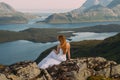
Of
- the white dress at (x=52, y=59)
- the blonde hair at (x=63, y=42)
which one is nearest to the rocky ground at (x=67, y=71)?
the white dress at (x=52, y=59)

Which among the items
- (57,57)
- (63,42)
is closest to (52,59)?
(57,57)

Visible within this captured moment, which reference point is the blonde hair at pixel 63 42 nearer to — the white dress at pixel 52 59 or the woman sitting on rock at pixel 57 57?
the woman sitting on rock at pixel 57 57

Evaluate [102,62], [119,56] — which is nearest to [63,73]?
[102,62]

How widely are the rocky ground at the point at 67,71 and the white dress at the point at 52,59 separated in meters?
0.56

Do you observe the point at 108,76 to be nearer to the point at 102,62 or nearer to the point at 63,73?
the point at 102,62

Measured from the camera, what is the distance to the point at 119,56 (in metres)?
174

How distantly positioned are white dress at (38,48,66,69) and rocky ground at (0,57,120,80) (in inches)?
21.9

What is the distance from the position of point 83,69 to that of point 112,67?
3490 millimetres

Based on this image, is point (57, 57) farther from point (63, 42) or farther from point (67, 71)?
point (67, 71)

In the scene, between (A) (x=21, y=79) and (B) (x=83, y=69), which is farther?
(B) (x=83, y=69)

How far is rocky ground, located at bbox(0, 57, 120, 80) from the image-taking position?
931 inches

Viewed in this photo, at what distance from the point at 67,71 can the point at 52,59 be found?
2.23m

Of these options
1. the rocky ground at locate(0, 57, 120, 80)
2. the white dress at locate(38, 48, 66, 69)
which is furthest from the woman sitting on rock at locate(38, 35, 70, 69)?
the rocky ground at locate(0, 57, 120, 80)

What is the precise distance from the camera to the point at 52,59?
88.0 ft
